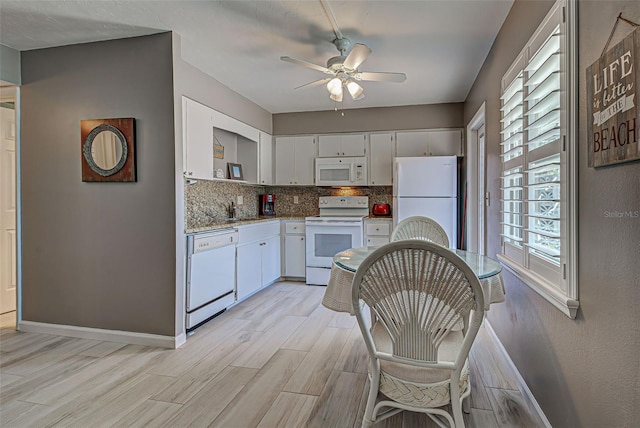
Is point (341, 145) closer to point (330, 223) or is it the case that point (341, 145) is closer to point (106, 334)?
point (330, 223)

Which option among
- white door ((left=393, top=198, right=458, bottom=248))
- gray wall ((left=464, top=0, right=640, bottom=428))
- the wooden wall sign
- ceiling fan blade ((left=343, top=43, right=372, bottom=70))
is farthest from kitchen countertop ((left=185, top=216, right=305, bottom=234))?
the wooden wall sign

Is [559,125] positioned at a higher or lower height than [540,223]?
higher

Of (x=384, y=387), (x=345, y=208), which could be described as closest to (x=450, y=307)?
(x=384, y=387)

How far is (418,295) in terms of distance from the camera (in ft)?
4.58

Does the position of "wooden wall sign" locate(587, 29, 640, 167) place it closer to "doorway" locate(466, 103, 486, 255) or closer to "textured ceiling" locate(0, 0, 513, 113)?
"textured ceiling" locate(0, 0, 513, 113)

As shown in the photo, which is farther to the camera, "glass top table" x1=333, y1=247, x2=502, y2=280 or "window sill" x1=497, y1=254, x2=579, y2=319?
"glass top table" x1=333, y1=247, x2=502, y2=280

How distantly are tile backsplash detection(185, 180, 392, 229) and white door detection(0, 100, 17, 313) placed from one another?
72.6 inches

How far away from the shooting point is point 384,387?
154cm

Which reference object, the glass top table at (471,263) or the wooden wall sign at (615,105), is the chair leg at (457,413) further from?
the wooden wall sign at (615,105)

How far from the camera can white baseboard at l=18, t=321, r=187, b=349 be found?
2.84 meters

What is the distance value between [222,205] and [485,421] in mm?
3456

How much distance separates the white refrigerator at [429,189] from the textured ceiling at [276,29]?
1.13m

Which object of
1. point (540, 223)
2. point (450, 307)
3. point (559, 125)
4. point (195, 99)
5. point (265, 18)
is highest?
point (265, 18)

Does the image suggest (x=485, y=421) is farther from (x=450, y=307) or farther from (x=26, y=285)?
(x=26, y=285)
